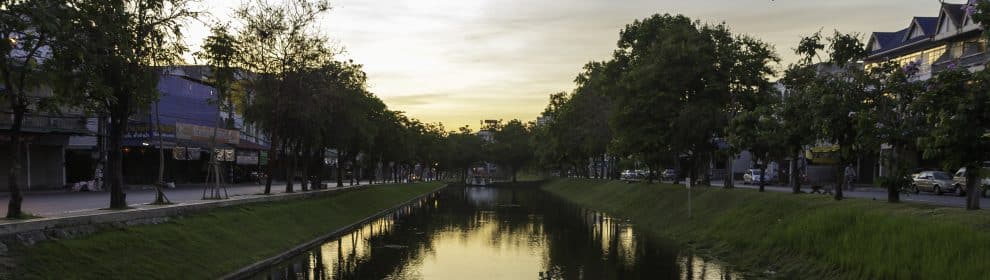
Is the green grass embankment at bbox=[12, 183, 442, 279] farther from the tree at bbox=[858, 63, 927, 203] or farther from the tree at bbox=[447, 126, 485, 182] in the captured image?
the tree at bbox=[447, 126, 485, 182]

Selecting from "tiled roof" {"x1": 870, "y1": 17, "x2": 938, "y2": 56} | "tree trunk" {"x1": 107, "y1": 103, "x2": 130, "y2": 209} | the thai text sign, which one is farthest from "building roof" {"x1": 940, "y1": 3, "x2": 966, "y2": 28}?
the thai text sign

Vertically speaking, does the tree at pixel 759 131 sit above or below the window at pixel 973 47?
below

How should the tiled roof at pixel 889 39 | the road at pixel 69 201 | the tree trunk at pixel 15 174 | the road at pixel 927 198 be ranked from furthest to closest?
1. the tiled roof at pixel 889 39
2. the road at pixel 927 198
3. the road at pixel 69 201
4. the tree trunk at pixel 15 174

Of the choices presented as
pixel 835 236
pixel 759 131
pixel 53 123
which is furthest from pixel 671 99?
pixel 53 123

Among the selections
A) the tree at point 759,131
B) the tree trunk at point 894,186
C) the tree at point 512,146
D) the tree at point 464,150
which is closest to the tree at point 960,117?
the tree trunk at point 894,186

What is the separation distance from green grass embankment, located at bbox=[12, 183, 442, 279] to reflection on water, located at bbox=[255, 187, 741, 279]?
1525 mm

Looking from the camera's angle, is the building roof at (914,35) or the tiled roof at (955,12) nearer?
the tiled roof at (955,12)

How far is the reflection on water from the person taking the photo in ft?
81.8

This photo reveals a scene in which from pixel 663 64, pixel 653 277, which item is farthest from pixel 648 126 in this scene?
pixel 653 277

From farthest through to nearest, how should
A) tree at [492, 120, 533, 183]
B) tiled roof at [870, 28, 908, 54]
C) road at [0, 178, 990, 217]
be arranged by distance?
tree at [492, 120, 533, 183]
tiled roof at [870, 28, 908, 54]
road at [0, 178, 990, 217]

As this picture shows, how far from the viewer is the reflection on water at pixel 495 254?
24.9 m

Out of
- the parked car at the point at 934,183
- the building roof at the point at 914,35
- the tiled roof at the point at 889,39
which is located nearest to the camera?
A: the parked car at the point at 934,183

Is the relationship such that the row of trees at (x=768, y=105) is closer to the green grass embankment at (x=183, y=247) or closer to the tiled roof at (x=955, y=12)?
the tiled roof at (x=955, y=12)

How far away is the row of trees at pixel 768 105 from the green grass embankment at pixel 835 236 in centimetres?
191
